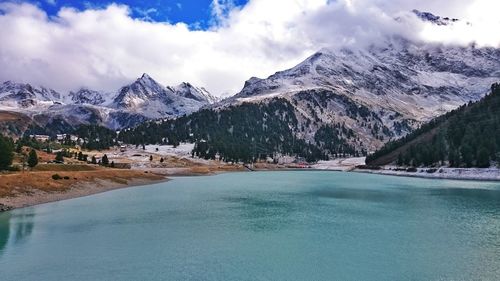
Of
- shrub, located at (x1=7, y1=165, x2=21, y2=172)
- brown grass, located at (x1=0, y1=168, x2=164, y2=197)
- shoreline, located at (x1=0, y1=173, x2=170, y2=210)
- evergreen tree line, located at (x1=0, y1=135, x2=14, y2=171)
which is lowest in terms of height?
shoreline, located at (x1=0, y1=173, x2=170, y2=210)

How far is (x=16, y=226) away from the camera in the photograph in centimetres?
7650

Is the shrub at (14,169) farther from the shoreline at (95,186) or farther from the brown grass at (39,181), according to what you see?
the shoreline at (95,186)

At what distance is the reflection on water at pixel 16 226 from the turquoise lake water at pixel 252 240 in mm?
181

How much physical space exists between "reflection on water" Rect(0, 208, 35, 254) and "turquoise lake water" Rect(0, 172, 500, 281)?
181 millimetres

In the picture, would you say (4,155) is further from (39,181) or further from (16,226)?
(16,226)

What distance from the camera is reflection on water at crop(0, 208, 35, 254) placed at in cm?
6693

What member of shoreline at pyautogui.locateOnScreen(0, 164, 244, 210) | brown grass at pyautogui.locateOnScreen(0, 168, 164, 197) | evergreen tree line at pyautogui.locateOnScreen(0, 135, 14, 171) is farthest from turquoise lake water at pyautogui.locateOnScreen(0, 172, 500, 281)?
evergreen tree line at pyautogui.locateOnScreen(0, 135, 14, 171)

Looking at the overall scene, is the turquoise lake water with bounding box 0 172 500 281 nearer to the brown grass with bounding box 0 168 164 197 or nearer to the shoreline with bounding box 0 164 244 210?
the shoreline with bounding box 0 164 244 210

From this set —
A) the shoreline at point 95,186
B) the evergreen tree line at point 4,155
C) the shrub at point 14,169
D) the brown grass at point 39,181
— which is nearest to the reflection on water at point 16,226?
the shoreline at point 95,186

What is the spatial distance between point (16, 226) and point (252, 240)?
126ft

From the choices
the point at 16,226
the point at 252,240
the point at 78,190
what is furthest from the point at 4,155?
the point at 252,240

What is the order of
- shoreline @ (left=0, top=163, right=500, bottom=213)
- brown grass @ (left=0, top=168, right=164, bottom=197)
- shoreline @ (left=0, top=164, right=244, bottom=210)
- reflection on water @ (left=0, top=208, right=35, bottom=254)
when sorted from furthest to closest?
brown grass @ (left=0, top=168, right=164, bottom=197) → shoreline @ (left=0, top=163, right=500, bottom=213) → shoreline @ (left=0, top=164, right=244, bottom=210) → reflection on water @ (left=0, top=208, right=35, bottom=254)

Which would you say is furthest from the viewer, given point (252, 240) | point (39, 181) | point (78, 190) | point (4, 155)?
point (78, 190)

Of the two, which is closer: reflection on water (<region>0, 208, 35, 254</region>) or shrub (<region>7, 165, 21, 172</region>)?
reflection on water (<region>0, 208, 35, 254</region>)
